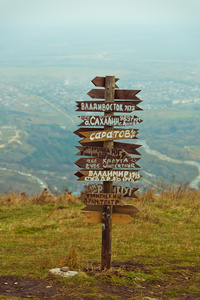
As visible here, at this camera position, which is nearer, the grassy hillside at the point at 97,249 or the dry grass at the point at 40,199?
the grassy hillside at the point at 97,249

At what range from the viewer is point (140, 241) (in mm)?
9125

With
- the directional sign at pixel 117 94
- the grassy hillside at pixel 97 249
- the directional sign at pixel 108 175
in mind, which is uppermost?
the directional sign at pixel 117 94

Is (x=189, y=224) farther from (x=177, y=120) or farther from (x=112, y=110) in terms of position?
(x=177, y=120)

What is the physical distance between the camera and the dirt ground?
5555 mm

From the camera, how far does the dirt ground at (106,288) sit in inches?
219

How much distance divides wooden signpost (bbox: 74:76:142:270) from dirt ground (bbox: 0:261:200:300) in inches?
28.2

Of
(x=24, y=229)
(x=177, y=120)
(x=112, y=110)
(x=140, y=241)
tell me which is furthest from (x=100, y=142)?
(x=177, y=120)

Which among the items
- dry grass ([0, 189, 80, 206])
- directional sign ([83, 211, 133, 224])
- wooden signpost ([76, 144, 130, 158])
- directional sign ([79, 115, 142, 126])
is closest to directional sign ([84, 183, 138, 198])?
directional sign ([83, 211, 133, 224])

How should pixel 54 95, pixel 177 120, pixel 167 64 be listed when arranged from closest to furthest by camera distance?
pixel 177 120 < pixel 54 95 < pixel 167 64

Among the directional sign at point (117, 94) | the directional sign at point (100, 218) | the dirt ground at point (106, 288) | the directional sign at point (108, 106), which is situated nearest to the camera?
the dirt ground at point (106, 288)

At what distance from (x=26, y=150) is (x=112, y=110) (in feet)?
253

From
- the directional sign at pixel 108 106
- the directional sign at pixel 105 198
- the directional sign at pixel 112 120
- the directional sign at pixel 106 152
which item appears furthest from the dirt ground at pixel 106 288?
the directional sign at pixel 108 106

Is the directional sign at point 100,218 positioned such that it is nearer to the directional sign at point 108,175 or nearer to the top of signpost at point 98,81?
the directional sign at point 108,175

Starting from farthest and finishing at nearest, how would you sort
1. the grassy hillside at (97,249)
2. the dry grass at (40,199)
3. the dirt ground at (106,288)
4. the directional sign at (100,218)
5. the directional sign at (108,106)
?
the dry grass at (40,199) < the directional sign at (100,218) < the directional sign at (108,106) < the grassy hillside at (97,249) < the dirt ground at (106,288)
